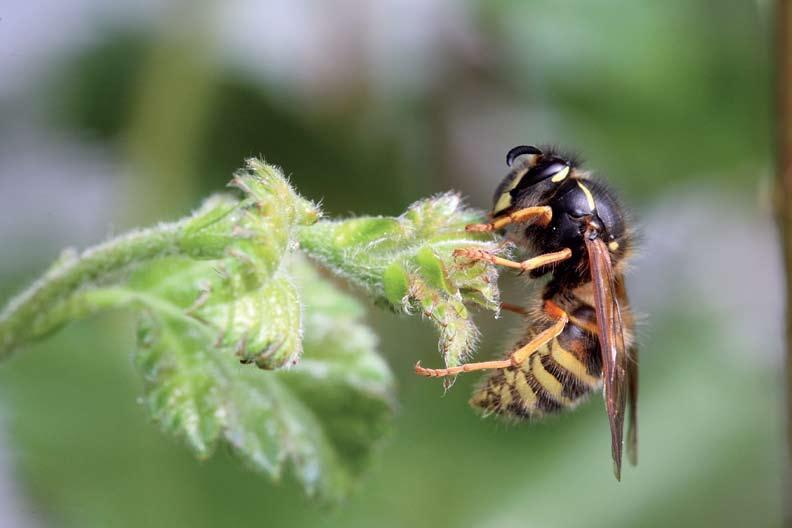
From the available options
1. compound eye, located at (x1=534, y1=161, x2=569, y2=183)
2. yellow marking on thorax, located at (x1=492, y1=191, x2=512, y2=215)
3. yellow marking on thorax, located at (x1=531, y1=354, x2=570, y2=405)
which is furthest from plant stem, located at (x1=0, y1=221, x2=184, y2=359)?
yellow marking on thorax, located at (x1=531, y1=354, x2=570, y2=405)

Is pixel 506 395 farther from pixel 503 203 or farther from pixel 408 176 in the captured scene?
pixel 408 176

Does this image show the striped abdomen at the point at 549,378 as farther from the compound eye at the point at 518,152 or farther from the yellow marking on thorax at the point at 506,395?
the compound eye at the point at 518,152

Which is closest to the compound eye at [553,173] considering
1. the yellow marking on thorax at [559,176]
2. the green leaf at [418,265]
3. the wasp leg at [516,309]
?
the yellow marking on thorax at [559,176]

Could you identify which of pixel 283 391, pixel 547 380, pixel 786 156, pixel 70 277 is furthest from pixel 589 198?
pixel 70 277

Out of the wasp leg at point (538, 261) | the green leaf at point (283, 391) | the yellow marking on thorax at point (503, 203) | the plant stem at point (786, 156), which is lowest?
the green leaf at point (283, 391)

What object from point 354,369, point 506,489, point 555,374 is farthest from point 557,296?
point 506,489

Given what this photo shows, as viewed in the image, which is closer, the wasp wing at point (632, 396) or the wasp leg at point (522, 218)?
the wasp leg at point (522, 218)
